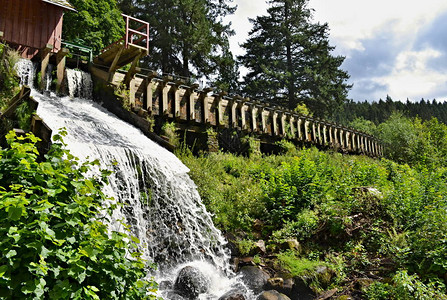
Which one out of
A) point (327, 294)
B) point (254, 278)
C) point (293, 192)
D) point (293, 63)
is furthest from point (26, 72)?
point (293, 63)

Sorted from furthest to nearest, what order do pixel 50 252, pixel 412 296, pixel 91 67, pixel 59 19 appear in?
pixel 59 19 → pixel 91 67 → pixel 412 296 → pixel 50 252

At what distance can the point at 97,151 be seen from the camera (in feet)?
24.1

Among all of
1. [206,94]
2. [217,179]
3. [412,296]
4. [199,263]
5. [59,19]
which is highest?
[59,19]

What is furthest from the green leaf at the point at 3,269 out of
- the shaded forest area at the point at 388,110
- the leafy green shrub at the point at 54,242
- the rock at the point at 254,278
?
the shaded forest area at the point at 388,110

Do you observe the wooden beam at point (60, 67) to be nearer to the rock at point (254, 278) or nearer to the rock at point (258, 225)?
the rock at point (258, 225)

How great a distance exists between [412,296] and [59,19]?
52.9 ft

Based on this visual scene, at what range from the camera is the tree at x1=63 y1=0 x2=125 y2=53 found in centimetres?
1978

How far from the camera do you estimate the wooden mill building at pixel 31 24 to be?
1411 cm

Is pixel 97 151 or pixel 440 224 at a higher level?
pixel 97 151

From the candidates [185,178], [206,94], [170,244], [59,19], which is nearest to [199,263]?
[170,244]

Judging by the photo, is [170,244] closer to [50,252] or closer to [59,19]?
[50,252]

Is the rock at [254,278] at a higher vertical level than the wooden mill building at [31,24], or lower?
lower

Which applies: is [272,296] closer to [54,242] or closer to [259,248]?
[259,248]

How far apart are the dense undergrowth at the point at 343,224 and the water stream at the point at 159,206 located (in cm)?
55
